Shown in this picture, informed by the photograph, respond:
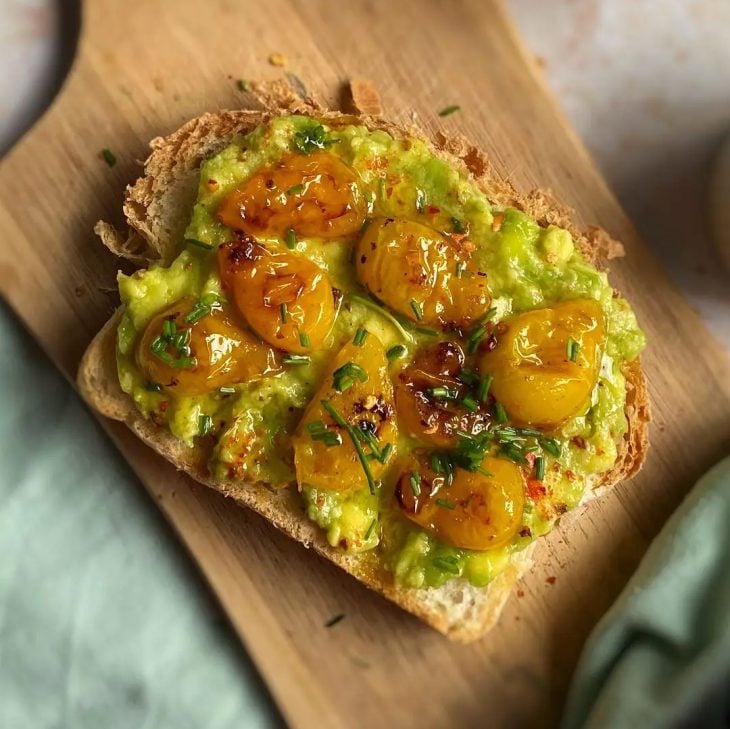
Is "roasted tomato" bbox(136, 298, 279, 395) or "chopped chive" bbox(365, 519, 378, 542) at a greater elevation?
"roasted tomato" bbox(136, 298, 279, 395)

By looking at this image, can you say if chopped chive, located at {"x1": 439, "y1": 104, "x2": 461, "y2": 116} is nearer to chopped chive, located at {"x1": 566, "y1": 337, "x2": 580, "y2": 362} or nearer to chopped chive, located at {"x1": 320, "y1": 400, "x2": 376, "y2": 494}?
chopped chive, located at {"x1": 566, "y1": 337, "x2": 580, "y2": 362}

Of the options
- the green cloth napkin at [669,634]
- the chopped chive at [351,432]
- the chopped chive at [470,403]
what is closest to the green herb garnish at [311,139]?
the chopped chive at [351,432]

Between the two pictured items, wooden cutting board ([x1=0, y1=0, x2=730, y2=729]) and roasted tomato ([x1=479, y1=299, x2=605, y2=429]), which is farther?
wooden cutting board ([x1=0, y1=0, x2=730, y2=729])

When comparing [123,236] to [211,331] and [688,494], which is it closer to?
[211,331]

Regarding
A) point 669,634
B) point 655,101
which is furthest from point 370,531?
point 655,101

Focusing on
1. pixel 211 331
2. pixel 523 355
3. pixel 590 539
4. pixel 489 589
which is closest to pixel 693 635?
pixel 590 539

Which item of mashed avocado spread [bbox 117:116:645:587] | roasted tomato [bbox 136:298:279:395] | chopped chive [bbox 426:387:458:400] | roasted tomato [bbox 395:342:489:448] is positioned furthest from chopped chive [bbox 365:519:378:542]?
roasted tomato [bbox 136:298:279:395]

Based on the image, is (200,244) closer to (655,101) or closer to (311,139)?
(311,139)
